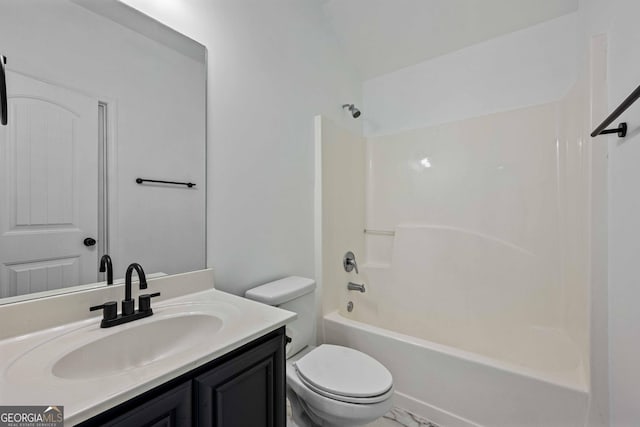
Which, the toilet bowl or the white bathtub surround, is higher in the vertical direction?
the white bathtub surround

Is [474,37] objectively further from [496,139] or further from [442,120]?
[496,139]

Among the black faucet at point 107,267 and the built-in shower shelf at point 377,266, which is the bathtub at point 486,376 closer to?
A: the built-in shower shelf at point 377,266

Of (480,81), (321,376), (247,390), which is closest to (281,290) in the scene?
(321,376)

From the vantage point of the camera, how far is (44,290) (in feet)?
2.80

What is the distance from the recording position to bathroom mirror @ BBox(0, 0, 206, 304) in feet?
2.70

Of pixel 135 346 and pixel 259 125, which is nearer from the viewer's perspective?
pixel 135 346

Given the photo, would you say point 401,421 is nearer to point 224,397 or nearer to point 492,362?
point 492,362

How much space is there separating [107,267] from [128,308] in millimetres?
175

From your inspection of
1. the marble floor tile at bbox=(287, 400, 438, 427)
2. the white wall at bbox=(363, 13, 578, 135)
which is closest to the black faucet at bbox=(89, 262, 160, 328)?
the marble floor tile at bbox=(287, 400, 438, 427)

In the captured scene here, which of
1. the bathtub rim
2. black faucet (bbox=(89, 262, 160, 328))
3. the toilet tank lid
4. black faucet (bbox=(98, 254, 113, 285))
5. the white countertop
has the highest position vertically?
black faucet (bbox=(98, 254, 113, 285))

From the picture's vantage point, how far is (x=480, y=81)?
2.01 metres

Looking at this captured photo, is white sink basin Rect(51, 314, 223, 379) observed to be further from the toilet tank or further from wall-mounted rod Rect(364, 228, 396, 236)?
wall-mounted rod Rect(364, 228, 396, 236)

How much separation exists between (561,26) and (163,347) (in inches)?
111

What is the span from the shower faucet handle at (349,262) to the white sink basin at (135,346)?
51.1 inches
